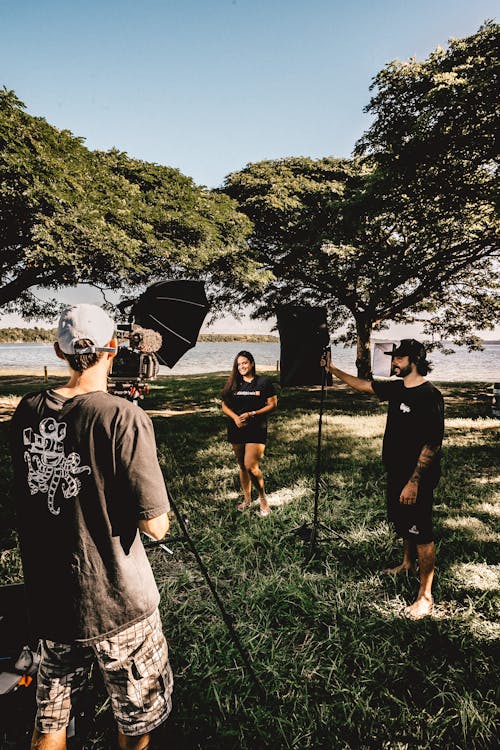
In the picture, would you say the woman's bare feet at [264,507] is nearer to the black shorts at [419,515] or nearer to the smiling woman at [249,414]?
the smiling woman at [249,414]

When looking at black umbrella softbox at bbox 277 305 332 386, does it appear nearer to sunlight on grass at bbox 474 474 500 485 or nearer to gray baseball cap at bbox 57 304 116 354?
gray baseball cap at bbox 57 304 116 354

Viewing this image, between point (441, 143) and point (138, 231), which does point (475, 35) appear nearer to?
point (441, 143)

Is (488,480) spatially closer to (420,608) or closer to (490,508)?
(490,508)

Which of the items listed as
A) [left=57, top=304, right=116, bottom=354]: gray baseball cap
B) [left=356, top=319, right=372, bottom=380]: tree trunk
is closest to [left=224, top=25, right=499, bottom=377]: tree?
[left=356, top=319, right=372, bottom=380]: tree trunk

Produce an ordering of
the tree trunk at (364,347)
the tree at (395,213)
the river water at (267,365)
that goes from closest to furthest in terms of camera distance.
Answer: the tree at (395,213) < the tree trunk at (364,347) < the river water at (267,365)

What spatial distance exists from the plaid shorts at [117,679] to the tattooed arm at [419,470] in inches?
93.3

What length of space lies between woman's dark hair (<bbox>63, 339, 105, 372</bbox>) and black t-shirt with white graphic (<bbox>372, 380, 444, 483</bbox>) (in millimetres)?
2716

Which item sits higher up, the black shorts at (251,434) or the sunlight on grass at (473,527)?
the black shorts at (251,434)

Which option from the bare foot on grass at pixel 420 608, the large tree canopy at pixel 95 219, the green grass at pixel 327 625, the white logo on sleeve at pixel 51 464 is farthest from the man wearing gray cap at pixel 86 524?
the large tree canopy at pixel 95 219

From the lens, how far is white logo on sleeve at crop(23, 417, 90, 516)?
1.52 m

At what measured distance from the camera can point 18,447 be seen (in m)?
1.58

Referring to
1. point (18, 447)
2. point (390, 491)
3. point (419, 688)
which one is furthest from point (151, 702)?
point (390, 491)

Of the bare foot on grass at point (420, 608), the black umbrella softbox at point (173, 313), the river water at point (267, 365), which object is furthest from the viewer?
the river water at point (267, 365)

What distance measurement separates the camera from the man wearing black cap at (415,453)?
3168mm
